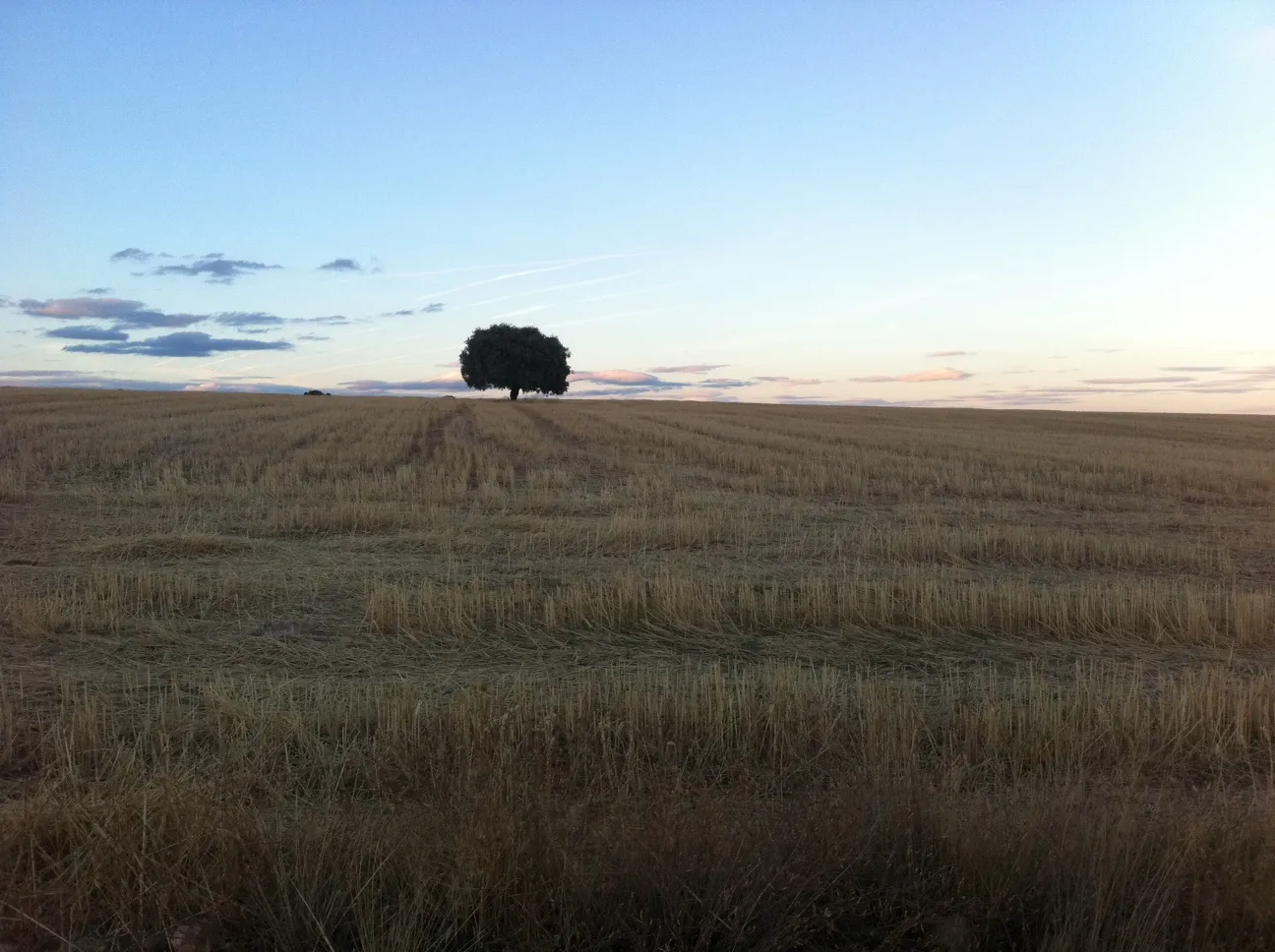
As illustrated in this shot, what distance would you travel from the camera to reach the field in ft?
10.3

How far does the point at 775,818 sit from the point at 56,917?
2.90m

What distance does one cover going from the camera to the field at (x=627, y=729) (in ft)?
10.3

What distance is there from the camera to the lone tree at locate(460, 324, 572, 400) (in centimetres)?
8438

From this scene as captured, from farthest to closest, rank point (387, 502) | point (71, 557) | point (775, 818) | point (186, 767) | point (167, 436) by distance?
point (167, 436), point (387, 502), point (71, 557), point (186, 767), point (775, 818)

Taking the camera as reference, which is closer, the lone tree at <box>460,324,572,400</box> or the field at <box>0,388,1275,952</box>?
the field at <box>0,388,1275,952</box>

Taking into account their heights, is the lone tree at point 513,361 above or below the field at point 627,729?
above

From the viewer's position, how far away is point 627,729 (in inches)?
202

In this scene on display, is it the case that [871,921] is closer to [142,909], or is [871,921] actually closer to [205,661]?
[142,909]

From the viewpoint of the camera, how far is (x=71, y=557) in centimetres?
1025

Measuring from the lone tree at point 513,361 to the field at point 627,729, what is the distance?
71059 mm

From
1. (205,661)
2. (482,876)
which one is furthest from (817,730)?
(205,661)

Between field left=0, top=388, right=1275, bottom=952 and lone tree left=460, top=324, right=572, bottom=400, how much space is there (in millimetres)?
71059

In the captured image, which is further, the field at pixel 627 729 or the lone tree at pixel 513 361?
the lone tree at pixel 513 361

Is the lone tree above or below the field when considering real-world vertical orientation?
above
